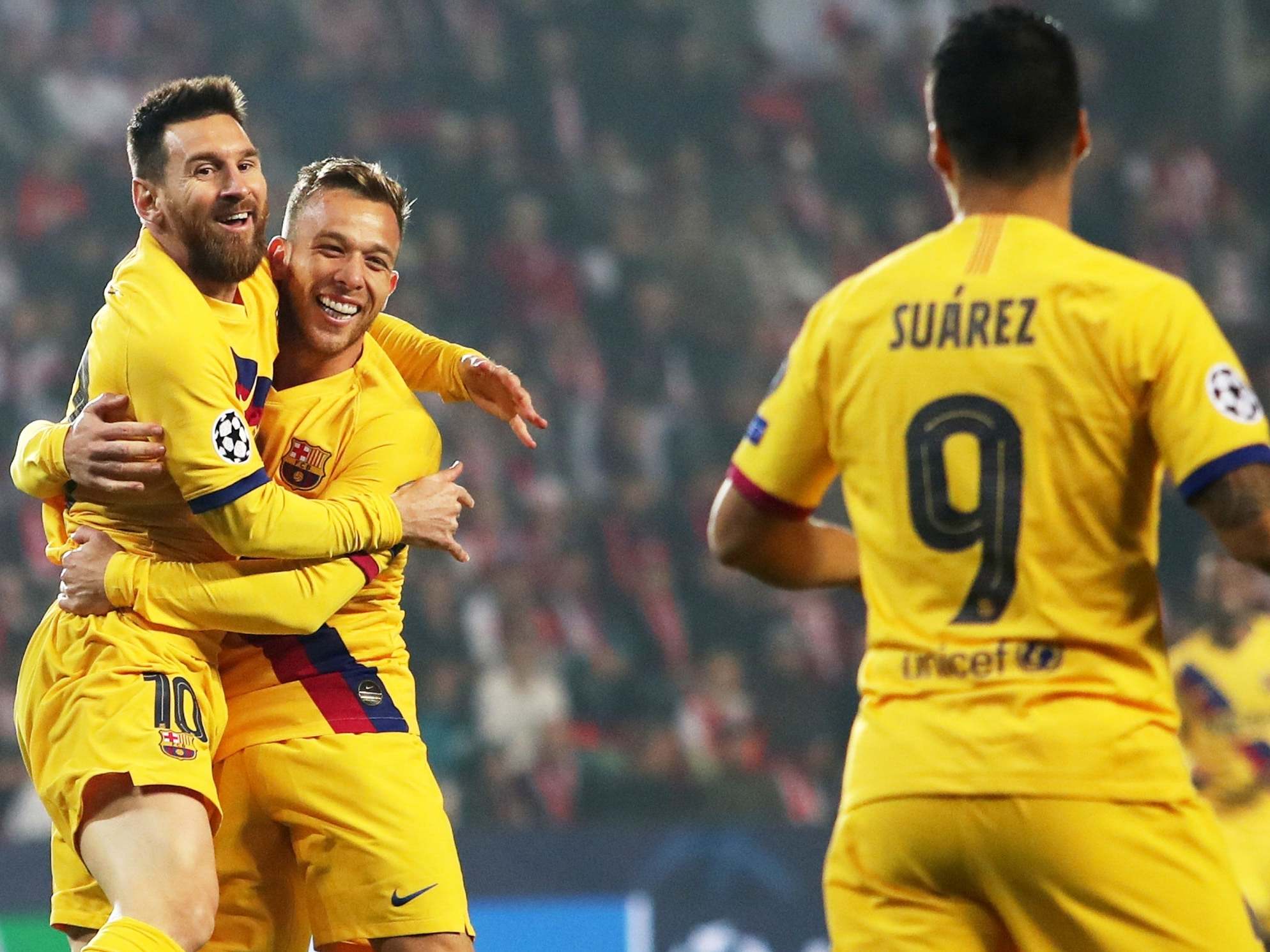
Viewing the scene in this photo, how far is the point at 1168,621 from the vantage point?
29.8ft

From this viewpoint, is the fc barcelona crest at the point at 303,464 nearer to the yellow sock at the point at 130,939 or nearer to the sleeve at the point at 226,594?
the sleeve at the point at 226,594

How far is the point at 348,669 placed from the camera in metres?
3.83

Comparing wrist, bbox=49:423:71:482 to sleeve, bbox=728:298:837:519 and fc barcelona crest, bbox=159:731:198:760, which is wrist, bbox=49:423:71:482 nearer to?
fc barcelona crest, bbox=159:731:198:760

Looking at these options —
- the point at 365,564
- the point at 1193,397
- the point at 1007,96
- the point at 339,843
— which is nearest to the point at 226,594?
the point at 365,564

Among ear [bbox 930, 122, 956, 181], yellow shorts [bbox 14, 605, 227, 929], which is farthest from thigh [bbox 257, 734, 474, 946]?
ear [bbox 930, 122, 956, 181]

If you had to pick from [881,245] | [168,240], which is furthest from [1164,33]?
[168,240]

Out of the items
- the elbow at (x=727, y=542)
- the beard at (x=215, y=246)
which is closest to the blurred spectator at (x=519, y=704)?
the beard at (x=215, y=246)

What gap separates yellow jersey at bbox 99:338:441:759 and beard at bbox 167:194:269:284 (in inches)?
12.7

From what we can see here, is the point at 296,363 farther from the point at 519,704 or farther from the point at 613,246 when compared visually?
the point at 613,246

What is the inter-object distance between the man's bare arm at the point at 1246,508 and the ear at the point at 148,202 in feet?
7.51

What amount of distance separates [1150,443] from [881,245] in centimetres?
980

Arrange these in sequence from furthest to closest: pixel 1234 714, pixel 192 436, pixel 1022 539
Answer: pixel 1234 714
pixel 192 436
pixel 1022 539

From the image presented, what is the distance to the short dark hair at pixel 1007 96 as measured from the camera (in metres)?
2.52

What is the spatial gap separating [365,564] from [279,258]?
2.58ft
